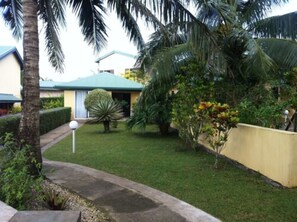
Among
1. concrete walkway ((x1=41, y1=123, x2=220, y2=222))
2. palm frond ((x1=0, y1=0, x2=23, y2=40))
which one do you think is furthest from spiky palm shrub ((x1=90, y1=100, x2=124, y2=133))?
concrete walkway ((x1=41, y1=123, x2=220, y2=222))

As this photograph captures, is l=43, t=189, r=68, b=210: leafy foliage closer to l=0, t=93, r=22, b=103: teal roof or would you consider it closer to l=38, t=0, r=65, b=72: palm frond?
l=38, t=0, r=65, b=72: palm frond

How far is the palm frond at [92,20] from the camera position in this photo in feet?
34.9

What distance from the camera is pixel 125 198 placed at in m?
6.34

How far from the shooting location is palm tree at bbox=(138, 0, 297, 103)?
943cm

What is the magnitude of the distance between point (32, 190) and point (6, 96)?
24.7 meters

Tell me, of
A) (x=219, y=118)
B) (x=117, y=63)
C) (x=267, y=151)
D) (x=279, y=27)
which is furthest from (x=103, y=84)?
(x=267, y=151)

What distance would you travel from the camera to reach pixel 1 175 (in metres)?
5.42

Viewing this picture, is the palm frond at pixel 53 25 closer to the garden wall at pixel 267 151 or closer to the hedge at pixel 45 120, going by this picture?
the hedge at pixel 45 120

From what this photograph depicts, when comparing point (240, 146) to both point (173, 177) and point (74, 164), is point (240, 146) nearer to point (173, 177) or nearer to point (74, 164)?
point (173, 177)

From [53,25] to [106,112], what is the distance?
7084 mm

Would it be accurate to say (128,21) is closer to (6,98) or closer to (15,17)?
(15,17)

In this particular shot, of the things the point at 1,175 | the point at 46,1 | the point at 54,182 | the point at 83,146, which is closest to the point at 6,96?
the point at 83,146

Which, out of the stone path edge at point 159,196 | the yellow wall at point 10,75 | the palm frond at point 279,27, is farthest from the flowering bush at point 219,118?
the yellow wall at point 10,75

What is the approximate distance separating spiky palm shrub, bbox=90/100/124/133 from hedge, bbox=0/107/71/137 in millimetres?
2460
